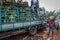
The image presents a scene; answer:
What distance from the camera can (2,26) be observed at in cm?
545

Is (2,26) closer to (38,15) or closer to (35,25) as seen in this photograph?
(35,25)

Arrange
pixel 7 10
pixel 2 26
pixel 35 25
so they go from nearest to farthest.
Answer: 1. pixel 2 26
2. pixel 7 10
3. pixel 35 25

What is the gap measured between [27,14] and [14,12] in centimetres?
111

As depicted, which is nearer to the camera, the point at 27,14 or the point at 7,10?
the point at 7,10

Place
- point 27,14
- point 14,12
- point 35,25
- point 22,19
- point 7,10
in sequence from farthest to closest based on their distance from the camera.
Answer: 1. point 35,25
2. point 27,14
3. point 22,19
4. point 14,12
5. point 7,10

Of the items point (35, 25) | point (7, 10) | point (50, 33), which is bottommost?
point (50, 33)

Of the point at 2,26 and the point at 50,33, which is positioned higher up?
the point at 2,26

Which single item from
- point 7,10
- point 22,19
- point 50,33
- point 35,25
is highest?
point 7,10

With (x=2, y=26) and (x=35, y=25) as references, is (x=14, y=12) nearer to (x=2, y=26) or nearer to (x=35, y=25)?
(x=2, y=26)

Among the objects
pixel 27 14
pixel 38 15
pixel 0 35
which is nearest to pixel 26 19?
pixel 27 14

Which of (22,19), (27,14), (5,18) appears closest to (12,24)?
(5,18)

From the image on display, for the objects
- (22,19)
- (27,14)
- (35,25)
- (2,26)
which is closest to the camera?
(2,26)

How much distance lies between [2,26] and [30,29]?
2226 millimetres

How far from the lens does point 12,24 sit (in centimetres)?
594
